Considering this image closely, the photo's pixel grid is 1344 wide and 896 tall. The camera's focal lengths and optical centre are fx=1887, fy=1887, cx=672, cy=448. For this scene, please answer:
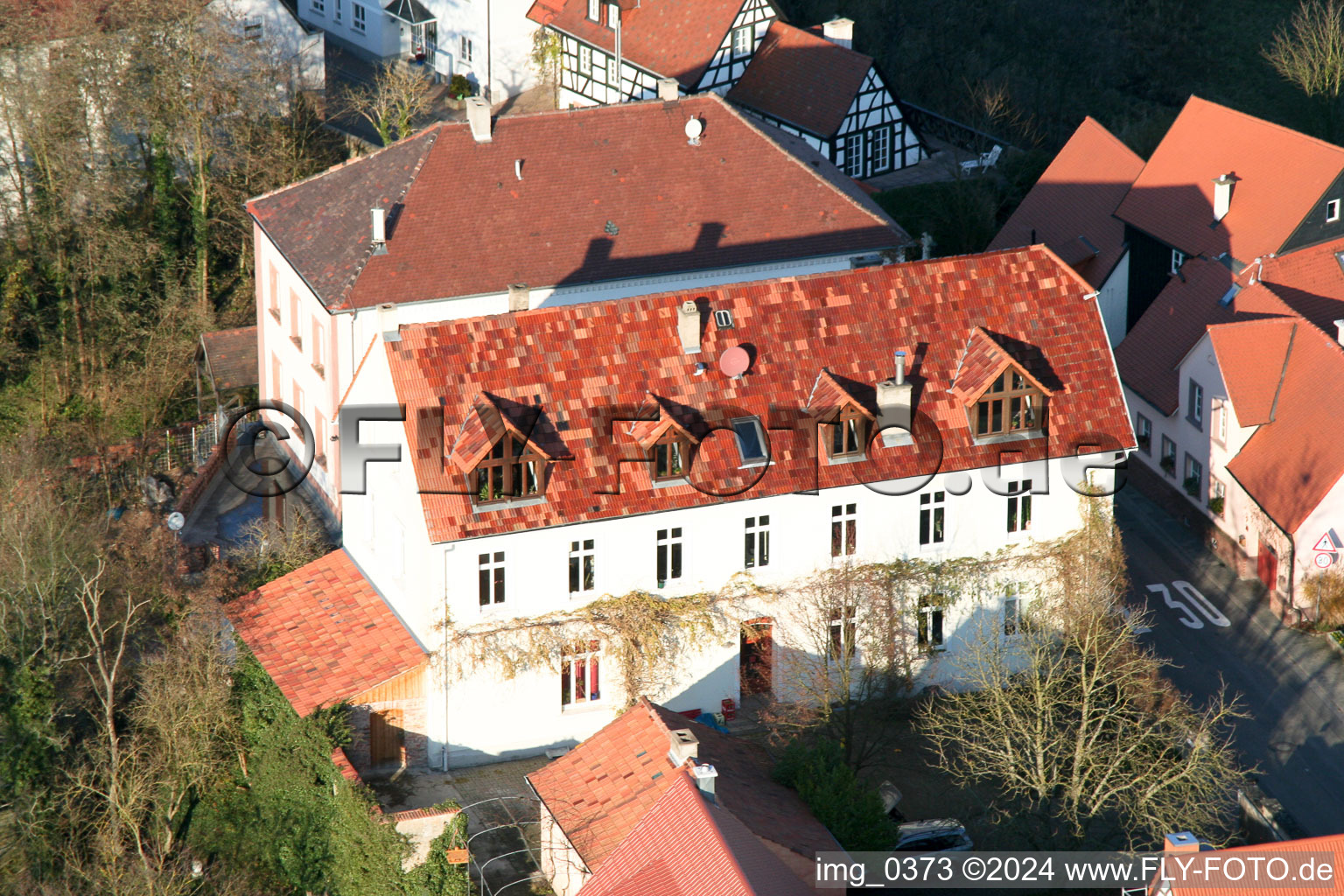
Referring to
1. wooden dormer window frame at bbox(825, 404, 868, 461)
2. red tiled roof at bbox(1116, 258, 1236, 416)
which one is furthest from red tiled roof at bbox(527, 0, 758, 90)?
wooden dormer window frame at bbox(825, 404, 868, 461)

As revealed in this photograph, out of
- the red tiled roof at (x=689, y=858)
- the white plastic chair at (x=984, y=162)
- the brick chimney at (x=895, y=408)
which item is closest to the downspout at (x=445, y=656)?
the red tiled roof at (x=689, y=858)

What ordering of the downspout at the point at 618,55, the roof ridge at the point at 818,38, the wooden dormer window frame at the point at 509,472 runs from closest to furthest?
the wooden dormer window frame at the point at 509,472
the roof ridge at the point at 818,38
the downspout at the point at 618,55

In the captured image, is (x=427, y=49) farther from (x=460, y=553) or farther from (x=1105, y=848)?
(x=1105, y=848)

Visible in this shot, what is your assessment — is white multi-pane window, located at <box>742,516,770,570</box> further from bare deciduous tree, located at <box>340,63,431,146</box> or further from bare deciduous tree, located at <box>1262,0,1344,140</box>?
bare deciduous tree, located at <box>1262,0,1344,140</box>

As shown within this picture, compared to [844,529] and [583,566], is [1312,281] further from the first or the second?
[583,566]

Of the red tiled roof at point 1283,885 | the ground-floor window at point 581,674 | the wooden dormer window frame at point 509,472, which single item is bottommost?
the ground-floor window at point 581,674

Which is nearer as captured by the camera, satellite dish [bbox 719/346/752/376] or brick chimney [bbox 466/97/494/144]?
satellite dish [bbox 719/346/752/376]

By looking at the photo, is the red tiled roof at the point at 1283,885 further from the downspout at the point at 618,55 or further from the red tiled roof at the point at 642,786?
the downspout at the point at 618,55

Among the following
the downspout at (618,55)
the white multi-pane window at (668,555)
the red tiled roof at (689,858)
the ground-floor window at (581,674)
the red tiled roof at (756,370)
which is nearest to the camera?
the red tiled roof at (689,858)
